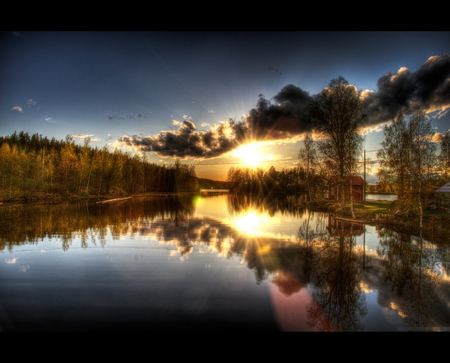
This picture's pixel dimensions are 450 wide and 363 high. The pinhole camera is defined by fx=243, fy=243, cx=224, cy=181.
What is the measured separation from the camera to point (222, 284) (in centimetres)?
952

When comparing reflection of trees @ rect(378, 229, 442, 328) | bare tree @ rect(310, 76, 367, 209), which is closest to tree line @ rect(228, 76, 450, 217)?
bare tree @ rect(310, 76, 367, 209)

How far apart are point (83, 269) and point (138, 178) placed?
287 ft

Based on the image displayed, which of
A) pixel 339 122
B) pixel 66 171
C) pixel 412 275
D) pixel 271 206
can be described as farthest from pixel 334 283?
pixel 66 171

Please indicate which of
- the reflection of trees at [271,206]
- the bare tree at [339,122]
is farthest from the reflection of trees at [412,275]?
the reflection of trees at [271,206]

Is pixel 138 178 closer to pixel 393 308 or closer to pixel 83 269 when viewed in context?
pixel 83 269

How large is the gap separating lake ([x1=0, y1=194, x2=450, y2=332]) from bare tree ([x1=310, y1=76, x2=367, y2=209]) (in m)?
13.7

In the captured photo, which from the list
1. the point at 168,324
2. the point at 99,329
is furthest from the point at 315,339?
the point at 99,329

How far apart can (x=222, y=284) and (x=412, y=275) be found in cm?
867

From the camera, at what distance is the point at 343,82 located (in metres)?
28.9

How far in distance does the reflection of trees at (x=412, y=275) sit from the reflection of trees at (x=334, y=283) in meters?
1.25

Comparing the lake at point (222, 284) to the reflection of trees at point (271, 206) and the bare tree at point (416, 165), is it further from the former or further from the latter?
the reflection of trees at point (271, 206)

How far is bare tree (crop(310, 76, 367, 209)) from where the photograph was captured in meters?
28.5

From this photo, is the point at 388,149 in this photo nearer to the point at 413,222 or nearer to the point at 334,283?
the point at 413,222

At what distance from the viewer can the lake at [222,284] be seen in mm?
6961
